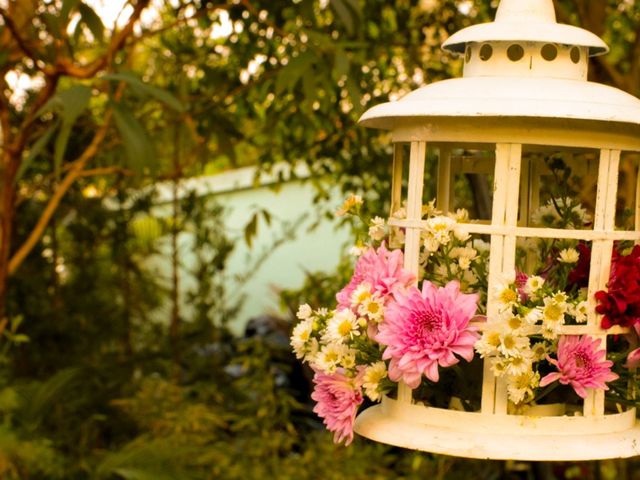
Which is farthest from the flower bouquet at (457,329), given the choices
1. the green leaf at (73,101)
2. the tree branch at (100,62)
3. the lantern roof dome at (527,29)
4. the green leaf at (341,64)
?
the tree branch at (100,62)

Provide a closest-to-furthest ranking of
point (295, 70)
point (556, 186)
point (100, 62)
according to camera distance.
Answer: point (556, 186)
point (295, 70)
point (100, 62)

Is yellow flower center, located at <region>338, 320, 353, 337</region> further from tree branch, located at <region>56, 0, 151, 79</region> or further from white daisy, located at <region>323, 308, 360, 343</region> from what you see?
tree branch, located at <region>56, 0, 151, 79</region>

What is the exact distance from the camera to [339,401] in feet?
4.75

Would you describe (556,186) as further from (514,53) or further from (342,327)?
(342,327)

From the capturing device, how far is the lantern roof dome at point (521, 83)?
132cm

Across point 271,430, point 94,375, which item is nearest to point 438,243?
point 271,430

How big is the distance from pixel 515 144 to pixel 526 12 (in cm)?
21

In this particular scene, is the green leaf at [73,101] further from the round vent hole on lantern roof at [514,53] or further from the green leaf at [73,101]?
the round vent hole on lantern roof at [514,53]

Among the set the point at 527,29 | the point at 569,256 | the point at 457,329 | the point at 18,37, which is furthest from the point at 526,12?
the point at 18,37

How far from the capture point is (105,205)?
15.3 ft

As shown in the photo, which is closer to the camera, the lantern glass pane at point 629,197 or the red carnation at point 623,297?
the red carnation at point 623,297

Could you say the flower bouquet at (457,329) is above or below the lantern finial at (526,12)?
below

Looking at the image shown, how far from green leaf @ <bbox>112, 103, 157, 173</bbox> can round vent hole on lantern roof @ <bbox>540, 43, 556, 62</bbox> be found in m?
0.88

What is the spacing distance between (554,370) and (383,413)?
262mm
